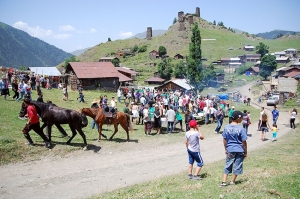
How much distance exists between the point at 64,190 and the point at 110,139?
6332mm

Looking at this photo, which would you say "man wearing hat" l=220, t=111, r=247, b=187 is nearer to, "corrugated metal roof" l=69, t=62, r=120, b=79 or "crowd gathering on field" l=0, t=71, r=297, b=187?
"crowd gathering on field" l=0, t=71, r=297, b=187

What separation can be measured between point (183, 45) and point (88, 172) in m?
141

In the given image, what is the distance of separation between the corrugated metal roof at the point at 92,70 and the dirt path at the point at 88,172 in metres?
32.8

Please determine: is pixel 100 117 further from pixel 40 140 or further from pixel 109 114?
pixel 40 140

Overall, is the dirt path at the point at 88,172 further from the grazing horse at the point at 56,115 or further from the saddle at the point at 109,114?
the saddle at the point at 109,114

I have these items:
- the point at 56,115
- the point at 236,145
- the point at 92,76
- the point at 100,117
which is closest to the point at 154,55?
the point at 92,76

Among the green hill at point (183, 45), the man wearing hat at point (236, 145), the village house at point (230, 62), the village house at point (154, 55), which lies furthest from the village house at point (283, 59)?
the man wearing hat at point (236, 145)

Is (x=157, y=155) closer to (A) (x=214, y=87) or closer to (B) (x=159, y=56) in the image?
(A) (x=214, y=87)

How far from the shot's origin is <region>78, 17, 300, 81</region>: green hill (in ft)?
419

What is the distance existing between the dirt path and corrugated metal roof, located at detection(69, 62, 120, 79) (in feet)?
108

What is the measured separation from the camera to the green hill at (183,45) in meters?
128

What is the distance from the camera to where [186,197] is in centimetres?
666

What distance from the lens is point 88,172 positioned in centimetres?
1048

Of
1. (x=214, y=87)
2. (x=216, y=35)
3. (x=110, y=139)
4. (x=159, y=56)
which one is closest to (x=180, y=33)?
(x=216, y=35)
